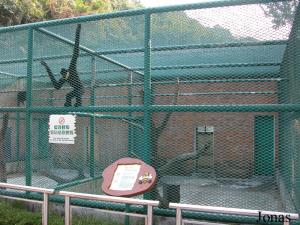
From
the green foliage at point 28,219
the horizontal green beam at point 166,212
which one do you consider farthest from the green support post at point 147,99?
the green foliage at point 28,219

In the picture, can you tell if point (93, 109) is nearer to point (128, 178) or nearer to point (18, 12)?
point (128, 178)

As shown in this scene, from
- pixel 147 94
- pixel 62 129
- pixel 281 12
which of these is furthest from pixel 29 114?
pixel 281 12

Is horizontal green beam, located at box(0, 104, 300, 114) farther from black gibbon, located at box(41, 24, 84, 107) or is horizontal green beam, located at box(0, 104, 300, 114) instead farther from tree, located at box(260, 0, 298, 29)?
tree, located at box(260, 0, 298, 29)

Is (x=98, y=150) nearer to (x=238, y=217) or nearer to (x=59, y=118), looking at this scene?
(x=59, y=118)

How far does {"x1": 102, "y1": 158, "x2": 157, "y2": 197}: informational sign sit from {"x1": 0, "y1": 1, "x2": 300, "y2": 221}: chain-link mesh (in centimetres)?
37

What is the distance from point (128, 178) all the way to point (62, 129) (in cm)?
124

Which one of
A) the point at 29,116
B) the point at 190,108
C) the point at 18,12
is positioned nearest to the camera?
the point at 190,108

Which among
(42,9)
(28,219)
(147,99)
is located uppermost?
(42,9)

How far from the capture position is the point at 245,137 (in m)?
4.78

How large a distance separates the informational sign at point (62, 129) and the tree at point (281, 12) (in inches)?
87.5

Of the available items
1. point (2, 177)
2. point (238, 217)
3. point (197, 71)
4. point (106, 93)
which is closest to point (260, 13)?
point (238, 217)

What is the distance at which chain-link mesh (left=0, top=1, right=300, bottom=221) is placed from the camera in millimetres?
3697

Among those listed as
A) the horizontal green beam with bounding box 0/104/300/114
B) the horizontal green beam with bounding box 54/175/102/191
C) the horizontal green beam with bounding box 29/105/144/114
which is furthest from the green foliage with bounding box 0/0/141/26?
the horizontal green beam with bounding box 29/105/144/114

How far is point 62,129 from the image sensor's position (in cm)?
416
